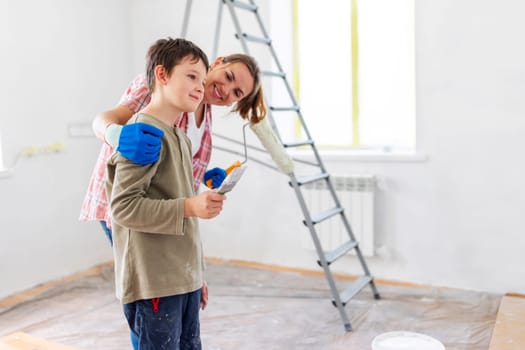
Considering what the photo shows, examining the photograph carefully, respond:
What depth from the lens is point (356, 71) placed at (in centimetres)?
357

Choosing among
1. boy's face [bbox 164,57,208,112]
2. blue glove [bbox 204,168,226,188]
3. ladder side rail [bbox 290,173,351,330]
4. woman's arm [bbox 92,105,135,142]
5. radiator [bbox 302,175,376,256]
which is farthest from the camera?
radiator [bbox 302,175,376,256]

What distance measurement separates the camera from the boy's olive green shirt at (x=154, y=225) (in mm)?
1186

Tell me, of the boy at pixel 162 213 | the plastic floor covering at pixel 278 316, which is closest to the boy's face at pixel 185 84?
the boy at pixel 162 213

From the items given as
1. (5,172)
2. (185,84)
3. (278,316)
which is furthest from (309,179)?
(5,172)

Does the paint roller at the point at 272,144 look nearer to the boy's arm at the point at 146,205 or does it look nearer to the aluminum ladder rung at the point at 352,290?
the aluminum ladder rung at the point at 352,290

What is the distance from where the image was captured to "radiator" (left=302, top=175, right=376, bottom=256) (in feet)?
10.8

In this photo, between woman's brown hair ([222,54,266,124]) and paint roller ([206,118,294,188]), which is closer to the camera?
woman's brown hair ([222,54,266,124])

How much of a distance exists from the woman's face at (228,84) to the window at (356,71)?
1934 millimetres

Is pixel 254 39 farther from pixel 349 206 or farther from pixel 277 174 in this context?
pixel 349 206

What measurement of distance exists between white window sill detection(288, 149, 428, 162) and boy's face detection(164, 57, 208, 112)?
2.16 m

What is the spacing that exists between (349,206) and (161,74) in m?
2.26

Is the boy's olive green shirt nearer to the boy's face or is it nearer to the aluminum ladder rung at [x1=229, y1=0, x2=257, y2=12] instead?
the boy's face

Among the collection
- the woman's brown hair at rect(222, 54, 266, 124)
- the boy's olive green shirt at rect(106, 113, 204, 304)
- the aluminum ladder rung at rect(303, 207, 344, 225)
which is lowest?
the aluminum ladder rung at rect(303, 207, 344, 225)

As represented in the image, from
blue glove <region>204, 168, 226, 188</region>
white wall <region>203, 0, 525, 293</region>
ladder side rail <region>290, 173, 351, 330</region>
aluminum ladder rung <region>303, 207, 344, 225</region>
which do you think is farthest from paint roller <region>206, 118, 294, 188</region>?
→ white wall <region>203, 0, 525, 293</region>
